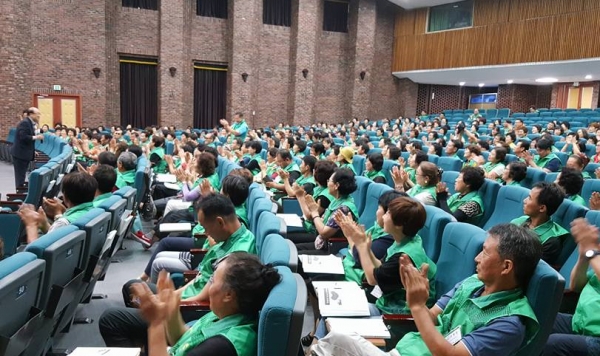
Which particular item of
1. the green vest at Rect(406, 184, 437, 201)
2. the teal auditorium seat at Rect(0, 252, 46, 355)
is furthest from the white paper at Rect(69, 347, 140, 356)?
the green vest at Rect(406, 184, 437, 201)

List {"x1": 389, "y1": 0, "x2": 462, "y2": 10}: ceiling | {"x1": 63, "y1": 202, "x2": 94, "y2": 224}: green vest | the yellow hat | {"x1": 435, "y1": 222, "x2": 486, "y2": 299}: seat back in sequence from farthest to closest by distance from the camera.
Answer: {"x1": 389, "y1": 0, "x2": 462, "y2": 10}: ceiling, the yellow hat, {"x1": 63, "y1": 202, "x2": 94, "y2": 224}: green vest, {"x1": 435, "y1": 222, "x2": 486, "y2": 299}: seat back

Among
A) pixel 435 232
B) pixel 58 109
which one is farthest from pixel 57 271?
pixel 58 109

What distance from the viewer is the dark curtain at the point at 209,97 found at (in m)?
16.6

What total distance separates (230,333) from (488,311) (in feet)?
2.98

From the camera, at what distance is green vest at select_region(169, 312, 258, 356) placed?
1.65m

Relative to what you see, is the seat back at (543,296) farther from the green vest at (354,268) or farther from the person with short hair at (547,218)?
the person with short hair at (547,218)

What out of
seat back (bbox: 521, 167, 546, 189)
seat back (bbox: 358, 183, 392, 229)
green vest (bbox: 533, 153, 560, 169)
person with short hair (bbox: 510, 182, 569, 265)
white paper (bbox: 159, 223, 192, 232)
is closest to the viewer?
person with short hair (bbox: 510, 182, 569, 265)

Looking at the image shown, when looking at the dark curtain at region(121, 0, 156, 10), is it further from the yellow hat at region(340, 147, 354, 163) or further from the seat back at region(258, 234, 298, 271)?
the seat back at region(258, 234, 298, 271)

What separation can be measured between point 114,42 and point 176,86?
85.3 inches

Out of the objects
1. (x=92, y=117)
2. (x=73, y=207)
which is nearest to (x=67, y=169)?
(x=73, y=207)

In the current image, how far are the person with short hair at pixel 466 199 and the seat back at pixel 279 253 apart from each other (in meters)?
2.23

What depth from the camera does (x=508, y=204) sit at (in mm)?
4035

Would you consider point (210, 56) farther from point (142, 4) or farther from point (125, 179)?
point (125, 179)

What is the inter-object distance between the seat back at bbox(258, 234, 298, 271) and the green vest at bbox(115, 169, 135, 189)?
3474 mm
